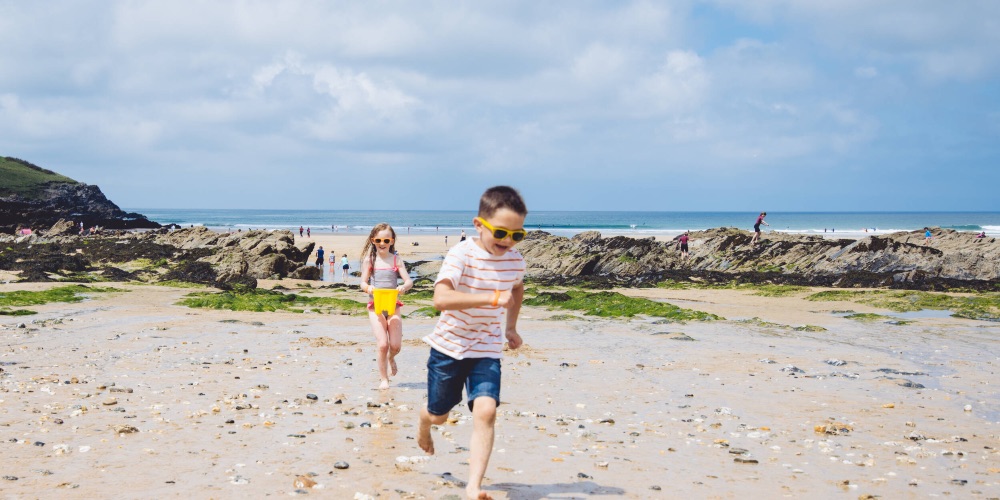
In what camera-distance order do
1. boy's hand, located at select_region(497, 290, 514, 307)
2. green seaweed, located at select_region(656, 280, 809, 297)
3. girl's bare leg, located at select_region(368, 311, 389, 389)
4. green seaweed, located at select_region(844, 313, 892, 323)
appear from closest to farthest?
1. boy's hand, located at select_region(497, 290, 514, 307)
2. girl's bare leg, located at select_region(368, 311, 389, 389)
3. green seaweed, located at select_region(844, 313, 892, 323)
4. green seaweed, located at select_region(656, 280, 809, 297)

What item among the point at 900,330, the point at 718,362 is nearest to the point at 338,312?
the point at 718,362

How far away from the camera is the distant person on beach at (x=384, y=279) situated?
33.1 ft

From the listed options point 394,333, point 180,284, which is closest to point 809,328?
point 394,333

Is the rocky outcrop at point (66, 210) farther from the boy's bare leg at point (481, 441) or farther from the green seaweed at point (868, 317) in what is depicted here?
the boy's bare leg at point (481, 441)

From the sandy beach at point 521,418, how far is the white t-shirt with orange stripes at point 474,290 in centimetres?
110

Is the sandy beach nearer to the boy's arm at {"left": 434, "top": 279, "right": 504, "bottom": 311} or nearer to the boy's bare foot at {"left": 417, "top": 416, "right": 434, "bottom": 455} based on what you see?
the boy's bare foot at {"left": 417, "top": 416, "right": 434, "bottom": 455}

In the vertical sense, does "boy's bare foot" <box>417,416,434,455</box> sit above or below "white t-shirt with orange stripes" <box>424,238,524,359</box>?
below

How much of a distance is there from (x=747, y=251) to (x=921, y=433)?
111 ft

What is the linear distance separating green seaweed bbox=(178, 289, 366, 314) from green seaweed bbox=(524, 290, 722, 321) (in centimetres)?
565

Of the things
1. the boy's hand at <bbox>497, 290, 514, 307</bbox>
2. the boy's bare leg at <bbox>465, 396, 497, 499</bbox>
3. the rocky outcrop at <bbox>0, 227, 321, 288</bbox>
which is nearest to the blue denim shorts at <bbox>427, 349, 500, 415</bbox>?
the boy's bare leg at <bbox>465, 396, 497, 499</bbox>

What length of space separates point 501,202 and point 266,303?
58.8ft

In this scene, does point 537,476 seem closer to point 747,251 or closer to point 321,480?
point 321,480

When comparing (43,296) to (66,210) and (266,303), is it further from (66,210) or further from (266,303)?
(66,210)

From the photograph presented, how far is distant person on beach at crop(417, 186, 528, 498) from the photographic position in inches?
206
